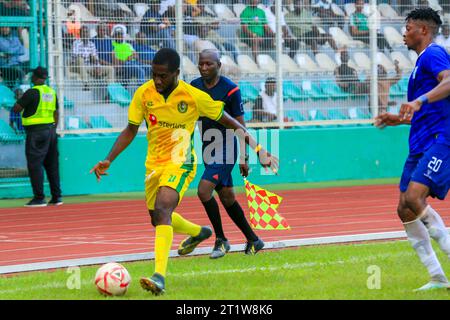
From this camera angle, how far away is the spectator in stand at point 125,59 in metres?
20.3

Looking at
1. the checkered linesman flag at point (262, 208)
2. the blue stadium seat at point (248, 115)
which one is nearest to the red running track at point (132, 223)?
the checkered linesman flag at point (262, 208)

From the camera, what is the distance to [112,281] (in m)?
8.34

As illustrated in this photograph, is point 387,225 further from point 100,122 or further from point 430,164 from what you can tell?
point 100,122

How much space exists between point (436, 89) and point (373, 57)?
15577 millimetres

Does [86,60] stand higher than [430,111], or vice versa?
[86,60]

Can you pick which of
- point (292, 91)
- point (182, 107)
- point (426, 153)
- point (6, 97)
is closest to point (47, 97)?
point (6, 97)

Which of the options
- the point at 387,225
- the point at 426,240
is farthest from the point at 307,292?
Result: the point at 387,225

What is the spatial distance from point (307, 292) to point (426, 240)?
104 cm

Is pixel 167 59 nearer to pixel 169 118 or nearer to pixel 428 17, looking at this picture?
pixel 169 118

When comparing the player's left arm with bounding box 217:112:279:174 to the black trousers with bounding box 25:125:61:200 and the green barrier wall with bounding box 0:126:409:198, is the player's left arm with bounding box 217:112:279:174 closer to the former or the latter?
the black trousers with bounding box 25:125:61:200

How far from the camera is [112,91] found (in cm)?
2038

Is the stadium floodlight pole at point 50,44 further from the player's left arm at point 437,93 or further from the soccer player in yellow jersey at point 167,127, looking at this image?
the player's left arm at point 437,93

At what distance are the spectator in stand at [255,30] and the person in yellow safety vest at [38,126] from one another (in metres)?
4.91
